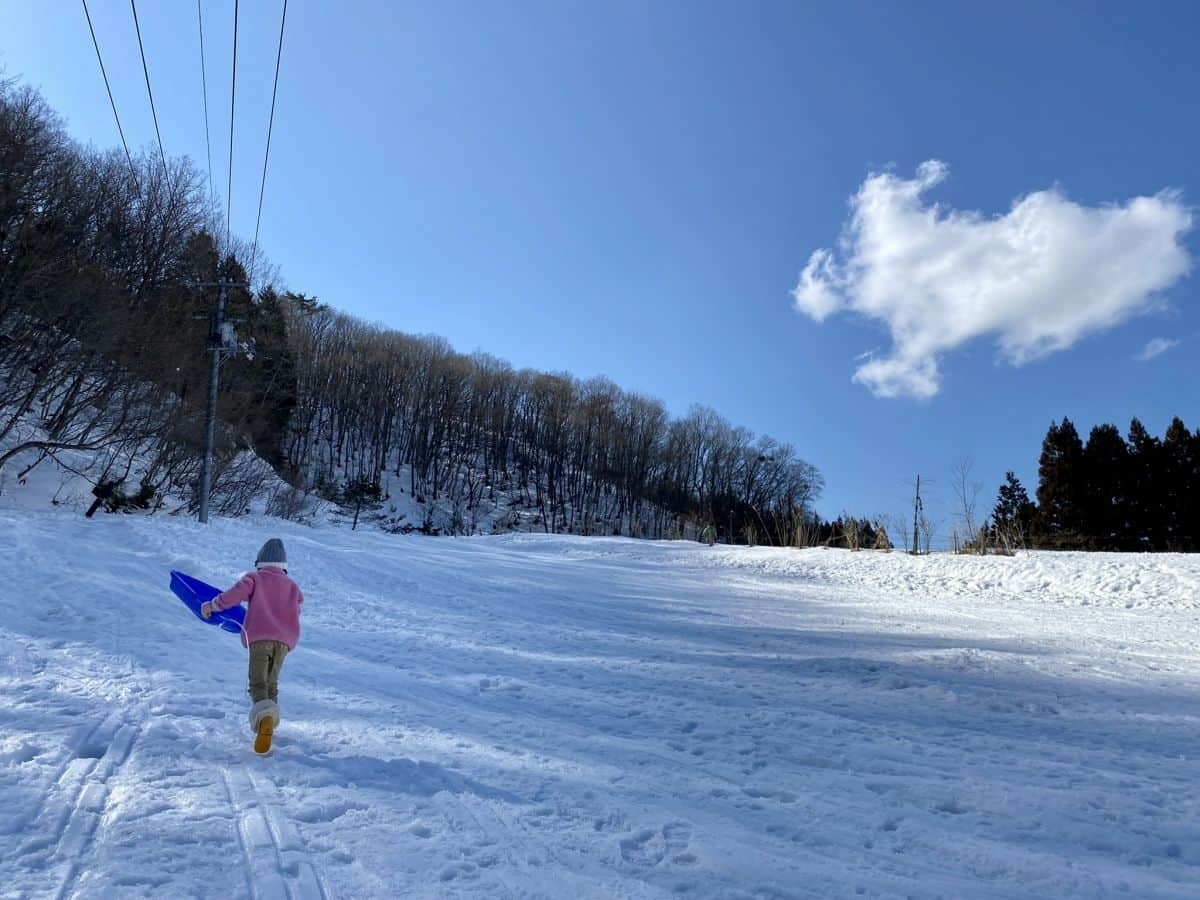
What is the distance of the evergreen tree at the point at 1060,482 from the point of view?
115 feet

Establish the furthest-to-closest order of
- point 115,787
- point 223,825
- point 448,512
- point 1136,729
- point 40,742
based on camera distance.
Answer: point 448,512 < point 1136,729 < point 40,742 < point 115,787 < point 223,825

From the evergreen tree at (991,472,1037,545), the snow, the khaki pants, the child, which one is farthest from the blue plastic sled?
the evergreen tree at (991,472,1037,545)

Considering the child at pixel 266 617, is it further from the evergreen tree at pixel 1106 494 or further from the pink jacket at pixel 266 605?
the evergreen tree at pixel 1106 494

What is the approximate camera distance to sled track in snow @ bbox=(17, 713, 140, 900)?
2576 mm

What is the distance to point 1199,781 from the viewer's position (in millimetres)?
3973

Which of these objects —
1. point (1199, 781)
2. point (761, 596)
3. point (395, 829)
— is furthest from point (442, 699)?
point (761, 596)

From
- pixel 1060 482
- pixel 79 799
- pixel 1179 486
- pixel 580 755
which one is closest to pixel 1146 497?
pixel 1179 486

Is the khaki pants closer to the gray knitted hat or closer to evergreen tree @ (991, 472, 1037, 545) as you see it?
the gray knitted hat

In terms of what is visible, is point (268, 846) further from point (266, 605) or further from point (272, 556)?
point (272, 556)

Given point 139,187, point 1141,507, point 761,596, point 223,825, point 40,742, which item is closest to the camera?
point 223,825

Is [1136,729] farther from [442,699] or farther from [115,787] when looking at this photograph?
[115,787]

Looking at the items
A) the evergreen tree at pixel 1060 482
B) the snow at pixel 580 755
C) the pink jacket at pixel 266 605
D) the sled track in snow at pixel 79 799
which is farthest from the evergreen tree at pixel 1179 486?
the sled track in snow at pixel 79 799

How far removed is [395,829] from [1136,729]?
547cm

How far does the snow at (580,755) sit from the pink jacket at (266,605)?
66cm
